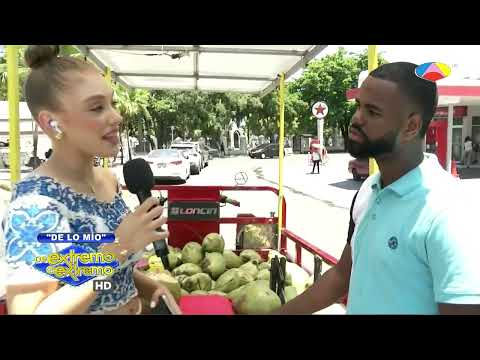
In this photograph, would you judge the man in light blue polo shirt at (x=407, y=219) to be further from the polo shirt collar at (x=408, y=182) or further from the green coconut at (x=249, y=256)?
the green coconut at (x=249, y=256)

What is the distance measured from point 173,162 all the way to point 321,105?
285 inches

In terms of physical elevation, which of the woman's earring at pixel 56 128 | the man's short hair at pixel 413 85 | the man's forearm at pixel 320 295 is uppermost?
the man's short hair at pixel 413 85

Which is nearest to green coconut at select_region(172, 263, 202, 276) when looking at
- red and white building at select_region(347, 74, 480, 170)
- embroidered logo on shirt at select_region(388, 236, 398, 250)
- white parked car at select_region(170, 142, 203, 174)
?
embroidered logo on shirt at select_region(388, 236, 398, 250)

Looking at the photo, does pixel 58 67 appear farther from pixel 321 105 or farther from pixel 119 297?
pixel 321 105

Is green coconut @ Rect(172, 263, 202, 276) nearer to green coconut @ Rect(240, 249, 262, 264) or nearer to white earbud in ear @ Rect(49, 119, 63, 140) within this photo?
green coconut @ Rect(240, 249, 262, 264)

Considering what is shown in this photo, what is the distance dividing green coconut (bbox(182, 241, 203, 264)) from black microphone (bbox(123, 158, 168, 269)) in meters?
2.54

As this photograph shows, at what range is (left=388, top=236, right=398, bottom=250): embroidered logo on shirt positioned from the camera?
52.6 inches

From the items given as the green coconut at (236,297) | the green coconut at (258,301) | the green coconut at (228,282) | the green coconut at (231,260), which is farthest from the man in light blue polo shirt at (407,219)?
the green coconut at (231,260)

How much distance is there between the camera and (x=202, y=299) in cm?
239

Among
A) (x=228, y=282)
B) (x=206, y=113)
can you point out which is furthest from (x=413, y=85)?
(x=206, y=113)

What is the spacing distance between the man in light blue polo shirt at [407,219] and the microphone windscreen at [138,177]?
2.10 feet

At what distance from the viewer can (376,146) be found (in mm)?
1426

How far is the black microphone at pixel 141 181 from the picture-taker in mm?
1445
